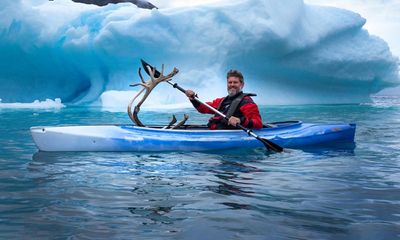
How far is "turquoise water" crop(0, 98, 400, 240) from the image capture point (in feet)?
8.03

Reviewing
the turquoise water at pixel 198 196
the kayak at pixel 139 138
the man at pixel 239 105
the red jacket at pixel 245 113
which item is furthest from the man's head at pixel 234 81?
the turquoise water at pixel 198 196

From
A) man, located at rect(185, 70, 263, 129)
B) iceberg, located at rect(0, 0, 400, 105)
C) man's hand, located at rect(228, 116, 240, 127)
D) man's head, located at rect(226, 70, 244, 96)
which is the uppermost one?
iceberg, located at rect(0, 0, 400, 105)

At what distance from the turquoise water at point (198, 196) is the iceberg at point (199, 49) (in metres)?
12.3

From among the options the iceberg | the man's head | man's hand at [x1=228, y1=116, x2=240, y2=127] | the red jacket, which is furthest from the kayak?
the iceberg

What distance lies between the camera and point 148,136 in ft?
18.1

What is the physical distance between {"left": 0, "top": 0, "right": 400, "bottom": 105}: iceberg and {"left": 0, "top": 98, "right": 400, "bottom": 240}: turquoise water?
12.3 m

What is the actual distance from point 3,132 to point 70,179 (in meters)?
5.02

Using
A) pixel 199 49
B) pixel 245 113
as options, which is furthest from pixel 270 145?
pixel 199 49

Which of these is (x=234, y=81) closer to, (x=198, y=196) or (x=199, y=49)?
(x=198, y=196)

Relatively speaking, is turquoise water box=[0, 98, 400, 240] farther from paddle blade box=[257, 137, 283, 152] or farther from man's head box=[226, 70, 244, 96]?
man's head box=[226, 70, 244, 96]

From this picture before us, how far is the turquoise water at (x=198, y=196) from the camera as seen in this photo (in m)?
2.45

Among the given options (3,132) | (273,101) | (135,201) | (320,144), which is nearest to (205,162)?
(135,201)

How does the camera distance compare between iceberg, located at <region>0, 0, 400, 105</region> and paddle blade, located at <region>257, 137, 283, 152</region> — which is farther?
iceberg, located at <region>0, 0, 400, 105</region>

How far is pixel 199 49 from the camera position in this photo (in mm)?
17469
